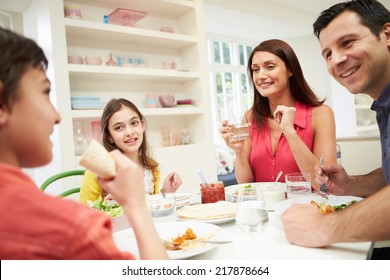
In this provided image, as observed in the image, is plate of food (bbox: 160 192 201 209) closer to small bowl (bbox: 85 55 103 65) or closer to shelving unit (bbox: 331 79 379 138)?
small bowl (bbox: 85 55 103 65)

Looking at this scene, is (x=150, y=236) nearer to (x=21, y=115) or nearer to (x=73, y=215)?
(x=73, y=215)

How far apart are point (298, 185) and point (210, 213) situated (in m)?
0.33

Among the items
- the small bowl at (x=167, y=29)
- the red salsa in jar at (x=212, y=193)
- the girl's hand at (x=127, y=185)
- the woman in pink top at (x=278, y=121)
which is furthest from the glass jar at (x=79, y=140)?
the girl's hand at (x=127, y=185)

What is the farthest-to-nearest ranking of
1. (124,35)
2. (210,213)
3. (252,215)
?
(124,35)
(210,213)
(252,215)

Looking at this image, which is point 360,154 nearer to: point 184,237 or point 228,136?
point 228,136

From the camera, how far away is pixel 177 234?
2.34 ft

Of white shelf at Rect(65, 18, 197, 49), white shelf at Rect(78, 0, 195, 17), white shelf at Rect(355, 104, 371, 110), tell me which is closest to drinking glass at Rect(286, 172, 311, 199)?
white shelf at Rect(65, 18, 197, 49)

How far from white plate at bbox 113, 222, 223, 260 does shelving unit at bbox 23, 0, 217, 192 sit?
5.07ft

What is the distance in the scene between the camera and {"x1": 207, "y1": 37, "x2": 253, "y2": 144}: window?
4.87 m

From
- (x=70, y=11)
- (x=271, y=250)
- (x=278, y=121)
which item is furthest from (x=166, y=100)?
(x=271, y=250)

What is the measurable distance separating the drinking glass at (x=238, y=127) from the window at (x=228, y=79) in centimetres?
328

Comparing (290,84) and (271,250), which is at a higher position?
(290,84)

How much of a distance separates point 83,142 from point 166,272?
1869 mm

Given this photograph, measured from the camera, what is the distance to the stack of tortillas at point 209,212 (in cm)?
83
